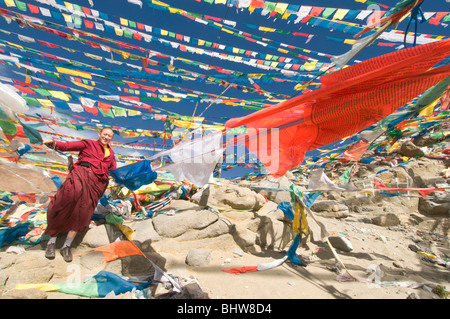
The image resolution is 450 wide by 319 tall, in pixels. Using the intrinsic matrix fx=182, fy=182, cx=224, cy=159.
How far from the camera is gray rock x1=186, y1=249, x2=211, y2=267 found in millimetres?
3016

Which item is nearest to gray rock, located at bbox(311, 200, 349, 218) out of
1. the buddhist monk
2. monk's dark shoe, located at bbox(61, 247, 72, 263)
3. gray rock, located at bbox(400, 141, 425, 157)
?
gray rock, located at bbox(400, 141, 425, 157)

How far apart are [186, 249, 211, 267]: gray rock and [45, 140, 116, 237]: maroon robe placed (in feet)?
5.38

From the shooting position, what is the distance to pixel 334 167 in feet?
43.9

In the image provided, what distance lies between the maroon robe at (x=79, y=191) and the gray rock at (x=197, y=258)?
164 cm

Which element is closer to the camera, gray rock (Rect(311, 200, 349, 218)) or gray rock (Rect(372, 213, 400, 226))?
gray rock (Rect(372, 213, 400, 226))

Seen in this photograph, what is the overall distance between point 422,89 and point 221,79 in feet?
12.2

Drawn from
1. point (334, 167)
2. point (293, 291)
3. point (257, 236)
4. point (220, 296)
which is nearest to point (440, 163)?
point (334, 167)

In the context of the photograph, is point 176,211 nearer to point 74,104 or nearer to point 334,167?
point 74,104

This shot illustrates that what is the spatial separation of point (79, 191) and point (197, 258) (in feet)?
6.68

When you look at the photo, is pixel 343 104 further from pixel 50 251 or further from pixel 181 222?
pixel 50 251

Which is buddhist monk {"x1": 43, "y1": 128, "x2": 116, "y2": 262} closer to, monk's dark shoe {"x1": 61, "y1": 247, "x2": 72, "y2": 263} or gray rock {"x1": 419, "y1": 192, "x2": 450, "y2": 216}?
monk's dark shoe {"x1": 61, "y1": 247, "x2": 72, "y2": 263}

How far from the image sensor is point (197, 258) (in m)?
3.04

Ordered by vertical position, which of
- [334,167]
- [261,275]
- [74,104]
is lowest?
[261,275]

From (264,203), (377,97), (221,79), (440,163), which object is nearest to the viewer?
(377,97)
